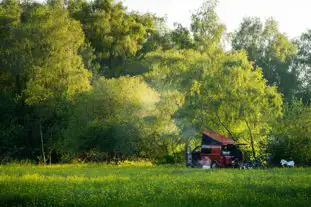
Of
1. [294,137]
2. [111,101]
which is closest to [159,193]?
[294,137]

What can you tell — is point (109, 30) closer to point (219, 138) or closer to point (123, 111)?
point (123, 111)

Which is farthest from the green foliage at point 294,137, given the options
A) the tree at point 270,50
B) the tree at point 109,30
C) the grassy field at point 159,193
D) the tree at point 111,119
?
the tree at point 270,50

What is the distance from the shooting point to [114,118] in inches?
1852

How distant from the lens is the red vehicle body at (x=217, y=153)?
39000 millimetres

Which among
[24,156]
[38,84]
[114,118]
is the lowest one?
[24,156]

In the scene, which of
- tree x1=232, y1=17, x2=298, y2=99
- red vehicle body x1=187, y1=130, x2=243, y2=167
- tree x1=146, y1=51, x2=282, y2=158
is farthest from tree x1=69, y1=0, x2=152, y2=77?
red vehicle body x1=187, y1=130, x2=243, y2=167

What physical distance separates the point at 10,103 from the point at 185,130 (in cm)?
2011

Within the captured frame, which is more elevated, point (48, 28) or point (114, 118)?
point (48, 28)

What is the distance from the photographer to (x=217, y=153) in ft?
128

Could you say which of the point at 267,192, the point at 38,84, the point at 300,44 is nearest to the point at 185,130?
the point at 38,84

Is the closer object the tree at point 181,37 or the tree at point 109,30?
the tree at point 109,30

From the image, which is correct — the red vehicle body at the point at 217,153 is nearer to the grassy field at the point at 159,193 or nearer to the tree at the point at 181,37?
the grassy field at the point at 159,193

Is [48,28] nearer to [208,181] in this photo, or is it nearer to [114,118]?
[114,118]

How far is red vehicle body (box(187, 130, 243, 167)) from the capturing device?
128 ft
